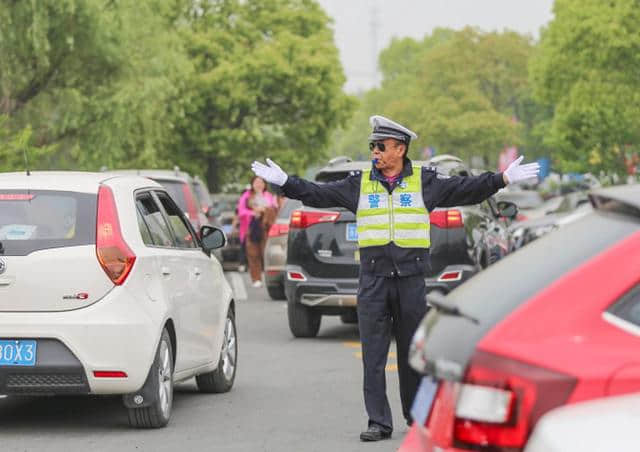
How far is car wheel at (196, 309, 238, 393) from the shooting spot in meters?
11.1

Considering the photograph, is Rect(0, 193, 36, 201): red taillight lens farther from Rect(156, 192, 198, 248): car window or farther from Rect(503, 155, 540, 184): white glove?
Rect(503, 155, 540, 184): white glove

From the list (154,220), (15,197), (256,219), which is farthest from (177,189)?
(15,197)

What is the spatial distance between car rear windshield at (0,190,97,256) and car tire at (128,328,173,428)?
2.61 feet

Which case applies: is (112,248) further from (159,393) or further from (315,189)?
(315,189)

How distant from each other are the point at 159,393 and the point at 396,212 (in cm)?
172

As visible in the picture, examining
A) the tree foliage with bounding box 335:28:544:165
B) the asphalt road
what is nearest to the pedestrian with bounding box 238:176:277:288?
the asphalt road

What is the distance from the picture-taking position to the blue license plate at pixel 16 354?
8.62 m

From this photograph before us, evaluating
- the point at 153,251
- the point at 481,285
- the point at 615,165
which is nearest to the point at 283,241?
the point at 153,251

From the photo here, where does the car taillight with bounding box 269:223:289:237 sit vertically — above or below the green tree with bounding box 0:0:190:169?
below

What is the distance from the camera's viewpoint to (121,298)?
8.79 metres

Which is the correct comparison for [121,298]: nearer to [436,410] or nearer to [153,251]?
[153,251]

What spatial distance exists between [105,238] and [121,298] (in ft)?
1.18

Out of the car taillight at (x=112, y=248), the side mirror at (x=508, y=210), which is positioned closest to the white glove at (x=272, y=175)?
the car taillight at (x=112, y=248)

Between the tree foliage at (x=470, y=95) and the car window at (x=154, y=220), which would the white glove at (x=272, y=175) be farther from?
the tree foliage at (x=470, y=95)
